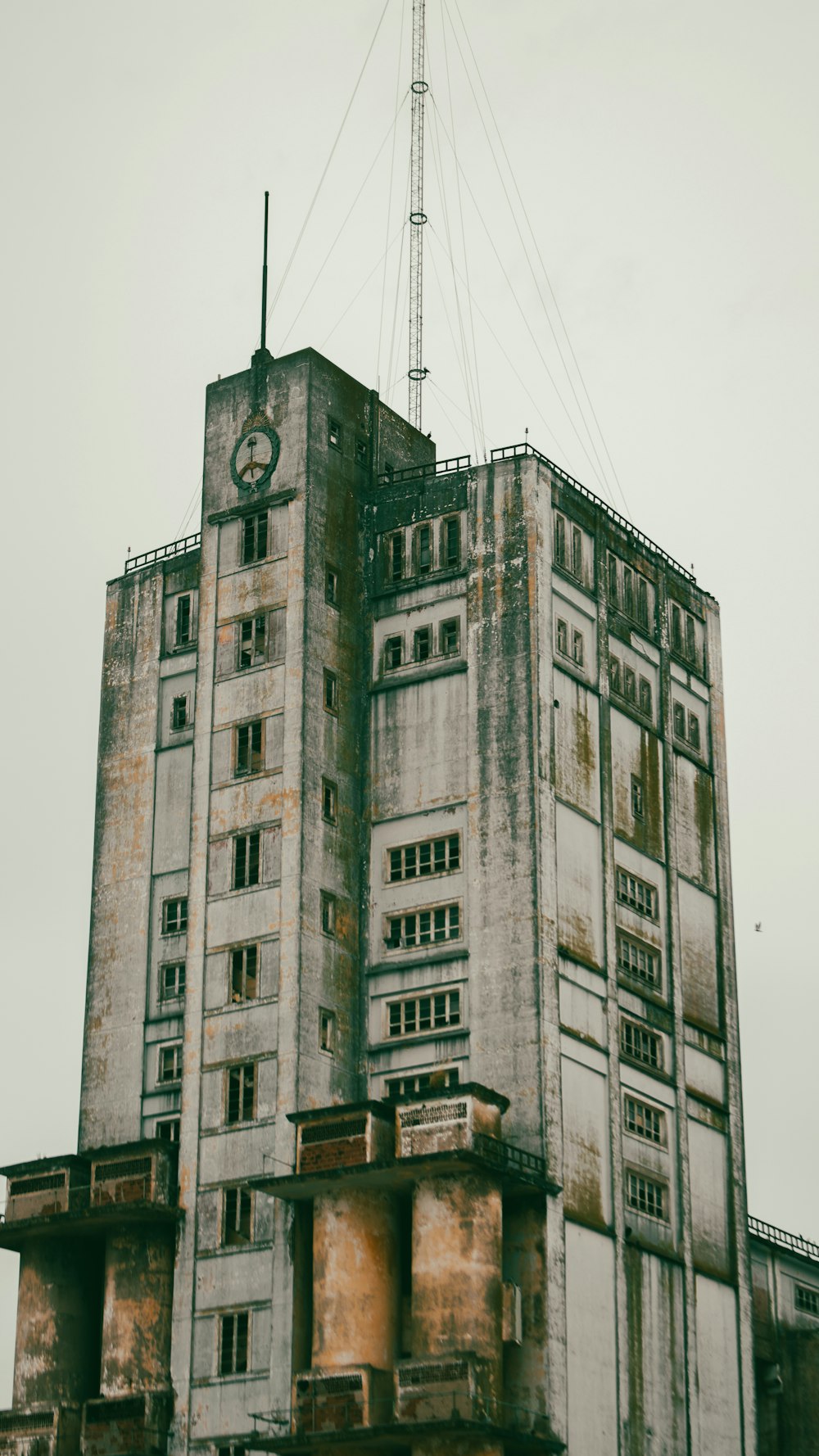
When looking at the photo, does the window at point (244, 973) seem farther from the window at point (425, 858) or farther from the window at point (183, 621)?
the window at point (183, 621)

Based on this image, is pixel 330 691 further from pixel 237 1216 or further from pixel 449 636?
pixel 237 1216

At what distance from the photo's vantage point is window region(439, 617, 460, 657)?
9519 centimetres

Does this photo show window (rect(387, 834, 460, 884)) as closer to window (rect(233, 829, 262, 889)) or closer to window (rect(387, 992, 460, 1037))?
window (rect(387, 992, 460, 1037))

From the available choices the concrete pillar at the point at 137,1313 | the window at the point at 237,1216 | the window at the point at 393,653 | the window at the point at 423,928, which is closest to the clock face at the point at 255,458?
the window at the point at 393,653

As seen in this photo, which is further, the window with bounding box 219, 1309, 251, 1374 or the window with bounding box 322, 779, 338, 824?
the window with bounding box 322, 779, 338, 824

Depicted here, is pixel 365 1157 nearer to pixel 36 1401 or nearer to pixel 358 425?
pixel 36 1401

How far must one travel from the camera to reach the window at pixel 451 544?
96750mm

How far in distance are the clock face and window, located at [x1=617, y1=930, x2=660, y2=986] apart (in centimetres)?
2413

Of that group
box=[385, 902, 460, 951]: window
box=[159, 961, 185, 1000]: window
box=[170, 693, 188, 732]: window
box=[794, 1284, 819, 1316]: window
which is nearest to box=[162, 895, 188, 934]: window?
box=[159, 961, 185, 1000]: window

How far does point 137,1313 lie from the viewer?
88875 millimetres

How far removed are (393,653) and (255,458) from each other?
34.0 ft

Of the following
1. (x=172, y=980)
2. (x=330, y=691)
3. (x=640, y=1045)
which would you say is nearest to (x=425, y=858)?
(x=330, y=691)

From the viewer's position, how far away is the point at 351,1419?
264 ft

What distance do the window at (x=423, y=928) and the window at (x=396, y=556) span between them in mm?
14700
